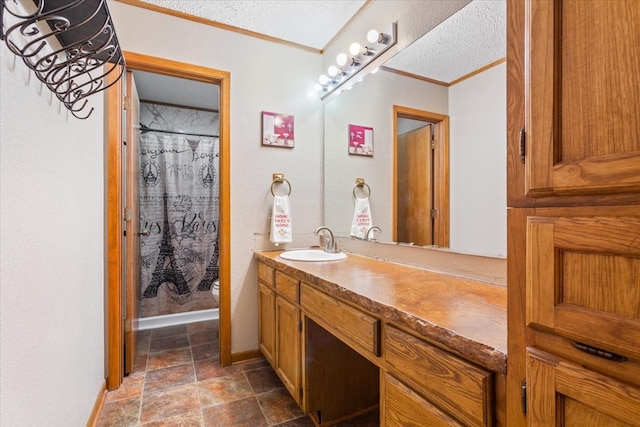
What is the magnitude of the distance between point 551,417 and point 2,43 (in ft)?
4.56

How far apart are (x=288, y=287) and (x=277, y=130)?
121cm

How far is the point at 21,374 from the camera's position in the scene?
0.85m

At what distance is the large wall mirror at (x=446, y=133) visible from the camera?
4.17 ft

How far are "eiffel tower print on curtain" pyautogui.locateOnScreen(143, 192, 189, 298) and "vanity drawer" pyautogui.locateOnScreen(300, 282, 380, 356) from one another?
2.05m

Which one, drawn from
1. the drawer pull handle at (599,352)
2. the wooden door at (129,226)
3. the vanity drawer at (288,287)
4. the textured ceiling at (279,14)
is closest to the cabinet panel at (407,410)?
the drawer pull handle at (599,352)

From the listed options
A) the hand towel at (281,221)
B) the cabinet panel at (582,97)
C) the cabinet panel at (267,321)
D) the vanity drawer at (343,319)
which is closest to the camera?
the cabinet panel at (582,97)

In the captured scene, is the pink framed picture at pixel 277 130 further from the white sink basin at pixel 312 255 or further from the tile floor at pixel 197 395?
the tile floor at pixel 197 395

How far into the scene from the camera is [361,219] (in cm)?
216

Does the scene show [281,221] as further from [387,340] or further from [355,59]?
[387,340]

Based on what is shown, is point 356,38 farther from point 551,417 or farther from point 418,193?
point 551,417

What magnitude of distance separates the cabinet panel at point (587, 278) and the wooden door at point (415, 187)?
108 centimetres

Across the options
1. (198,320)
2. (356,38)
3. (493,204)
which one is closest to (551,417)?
(493,204)

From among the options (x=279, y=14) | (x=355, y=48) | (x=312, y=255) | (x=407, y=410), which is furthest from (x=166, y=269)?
(x=407, y=410)

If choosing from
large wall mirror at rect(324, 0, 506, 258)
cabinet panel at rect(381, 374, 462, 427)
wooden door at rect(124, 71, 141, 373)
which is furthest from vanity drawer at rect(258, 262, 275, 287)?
cabinet panel at rect(381, 374, 462, 427)
